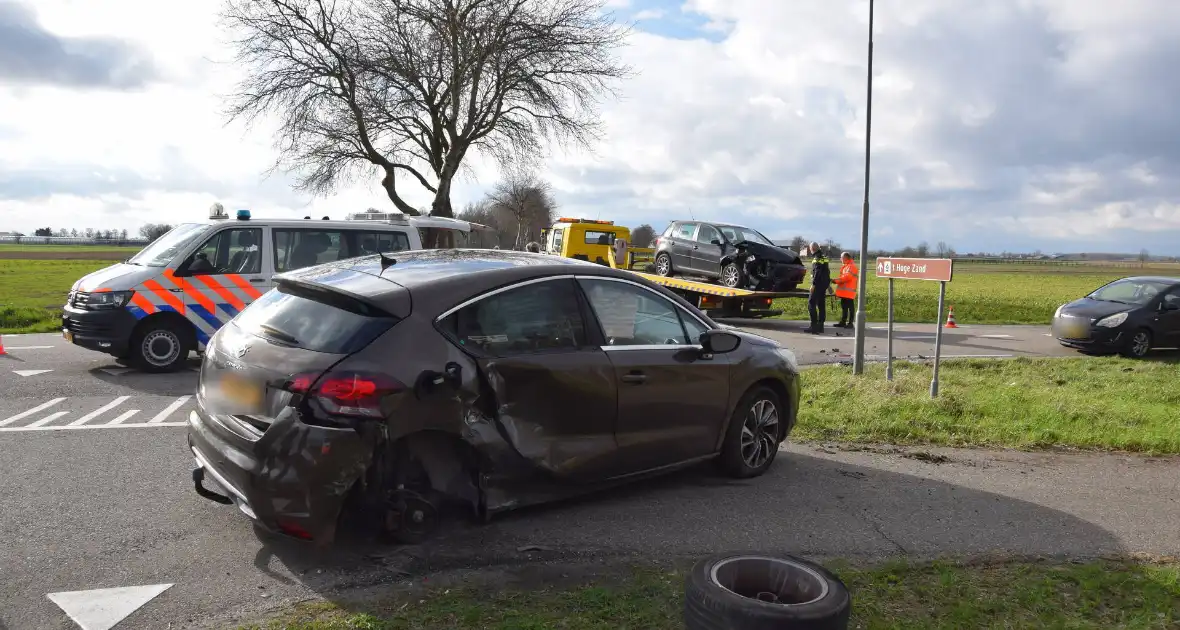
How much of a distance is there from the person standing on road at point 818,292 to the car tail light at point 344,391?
14418mm

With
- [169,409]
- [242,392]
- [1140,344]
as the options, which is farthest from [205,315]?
[1140,344]

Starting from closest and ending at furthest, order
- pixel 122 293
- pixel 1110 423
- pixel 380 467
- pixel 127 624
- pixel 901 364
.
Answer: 1. pixel 127 624
2. pixel 380 467
3. pixel 1110 423
4. pixel 122 293
5. pixel 901 364

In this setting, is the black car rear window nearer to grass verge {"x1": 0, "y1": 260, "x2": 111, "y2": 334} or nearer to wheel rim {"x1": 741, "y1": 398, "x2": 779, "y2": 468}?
wheel rim {"x1": 741, "y1": 398, "x2": 779, "y2": 468}

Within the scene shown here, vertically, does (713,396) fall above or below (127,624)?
above

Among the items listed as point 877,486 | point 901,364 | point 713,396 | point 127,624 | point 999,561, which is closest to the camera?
point 127,624

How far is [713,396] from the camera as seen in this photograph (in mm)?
5535

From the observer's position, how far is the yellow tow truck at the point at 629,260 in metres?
18.2

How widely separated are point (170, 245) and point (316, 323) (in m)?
7.24

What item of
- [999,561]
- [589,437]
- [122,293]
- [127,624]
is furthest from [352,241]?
[999,561]

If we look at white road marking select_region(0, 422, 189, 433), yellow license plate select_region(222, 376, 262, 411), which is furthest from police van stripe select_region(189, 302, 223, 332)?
yellow license plate select_region(222, 376, 262, 411)

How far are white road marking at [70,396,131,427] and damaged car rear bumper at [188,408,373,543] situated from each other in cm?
420

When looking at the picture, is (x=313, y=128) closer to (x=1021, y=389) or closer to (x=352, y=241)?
(x=352, y=241)

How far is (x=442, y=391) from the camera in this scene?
4133mm

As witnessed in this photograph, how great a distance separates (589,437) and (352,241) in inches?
273
